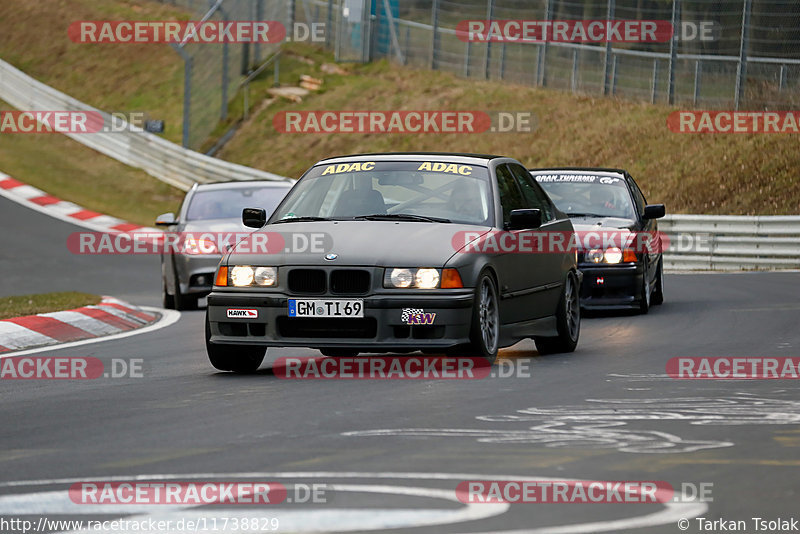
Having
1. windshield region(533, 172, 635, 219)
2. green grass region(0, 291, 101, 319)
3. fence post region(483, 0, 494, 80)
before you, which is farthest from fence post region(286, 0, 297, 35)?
green grass region(0, 291, 101, 319)

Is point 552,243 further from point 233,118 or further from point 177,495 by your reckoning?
point 233,118

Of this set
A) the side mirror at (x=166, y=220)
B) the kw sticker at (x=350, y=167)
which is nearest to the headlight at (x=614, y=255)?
the side mirror at (x=166, y=220)

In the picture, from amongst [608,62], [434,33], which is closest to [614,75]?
[608,62]

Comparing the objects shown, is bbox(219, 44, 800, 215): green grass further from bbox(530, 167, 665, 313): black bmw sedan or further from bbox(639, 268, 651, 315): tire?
bbox(639, 268, 651, 315): tire

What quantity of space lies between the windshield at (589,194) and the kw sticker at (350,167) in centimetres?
560

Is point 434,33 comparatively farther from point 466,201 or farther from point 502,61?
point 466,201

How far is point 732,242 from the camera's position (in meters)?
24.9

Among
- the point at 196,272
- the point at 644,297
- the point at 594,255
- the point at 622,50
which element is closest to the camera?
the point at 594,255

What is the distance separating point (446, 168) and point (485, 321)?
1434 mm

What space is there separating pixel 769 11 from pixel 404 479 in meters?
24.4

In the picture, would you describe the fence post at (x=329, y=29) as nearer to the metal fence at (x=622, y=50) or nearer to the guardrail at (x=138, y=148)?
the metal fence at (x=622, y=50)

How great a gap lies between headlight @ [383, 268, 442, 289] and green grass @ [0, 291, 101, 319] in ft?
16.6

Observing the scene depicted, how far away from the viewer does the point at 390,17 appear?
39500mm

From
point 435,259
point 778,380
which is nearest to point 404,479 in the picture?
point 435,259
